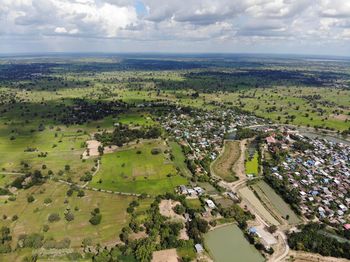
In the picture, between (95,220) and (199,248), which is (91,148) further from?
(199,248)

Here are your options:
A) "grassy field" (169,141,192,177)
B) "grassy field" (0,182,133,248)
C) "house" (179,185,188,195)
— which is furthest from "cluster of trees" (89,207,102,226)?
"grassy field" (169,141,192,177)

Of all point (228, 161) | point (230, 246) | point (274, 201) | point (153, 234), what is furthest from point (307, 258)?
point (228, 161)

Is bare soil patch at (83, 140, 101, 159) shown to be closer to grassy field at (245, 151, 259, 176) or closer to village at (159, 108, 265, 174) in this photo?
village at (159, 108, 265, 174)

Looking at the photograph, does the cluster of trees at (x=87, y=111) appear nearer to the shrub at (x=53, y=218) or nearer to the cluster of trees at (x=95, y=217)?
the shrub at (x=53, y=218)

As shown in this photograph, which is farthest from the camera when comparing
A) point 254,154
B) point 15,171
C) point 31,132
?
point 31,132

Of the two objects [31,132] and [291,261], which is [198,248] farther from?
[31,132]

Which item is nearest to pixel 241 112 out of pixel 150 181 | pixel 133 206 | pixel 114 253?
pixel 150 181
